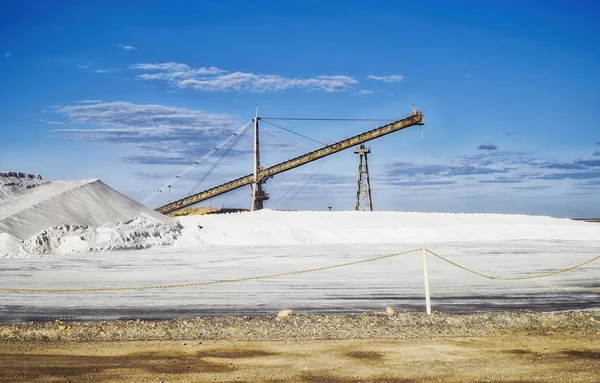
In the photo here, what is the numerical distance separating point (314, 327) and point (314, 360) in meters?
1.95

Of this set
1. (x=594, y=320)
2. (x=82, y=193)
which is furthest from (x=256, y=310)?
(x=82, y=193)

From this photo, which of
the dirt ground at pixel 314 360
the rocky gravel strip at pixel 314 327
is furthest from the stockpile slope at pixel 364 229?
the dirt ground at pixel 314 360

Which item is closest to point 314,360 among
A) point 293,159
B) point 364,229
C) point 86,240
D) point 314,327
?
point 314,327

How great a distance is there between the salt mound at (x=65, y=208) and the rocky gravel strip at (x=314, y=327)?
63.9 ft

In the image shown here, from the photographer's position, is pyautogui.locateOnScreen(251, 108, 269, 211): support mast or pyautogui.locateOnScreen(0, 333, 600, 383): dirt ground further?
pyautogui.locateOnScreen(251, 108, 269, 211): support mast

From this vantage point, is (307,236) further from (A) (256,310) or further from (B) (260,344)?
(B) (260,344)

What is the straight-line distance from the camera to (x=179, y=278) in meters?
17.7

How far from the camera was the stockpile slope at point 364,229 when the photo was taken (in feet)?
105

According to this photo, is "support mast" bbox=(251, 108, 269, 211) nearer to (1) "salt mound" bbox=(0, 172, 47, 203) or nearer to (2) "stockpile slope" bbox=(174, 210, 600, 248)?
(2) "stockpile slope" bbox=(174, 210, 600, 248)

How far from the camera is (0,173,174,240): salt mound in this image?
94.9 feet

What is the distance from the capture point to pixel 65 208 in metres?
32.0

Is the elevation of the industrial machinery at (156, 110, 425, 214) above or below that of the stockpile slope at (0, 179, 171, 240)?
above

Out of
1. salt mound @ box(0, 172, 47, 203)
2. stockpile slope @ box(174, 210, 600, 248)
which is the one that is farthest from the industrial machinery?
salt mound @ box(0, 172, 47, 203)

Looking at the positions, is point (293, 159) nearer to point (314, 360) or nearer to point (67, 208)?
point (67, 208)
